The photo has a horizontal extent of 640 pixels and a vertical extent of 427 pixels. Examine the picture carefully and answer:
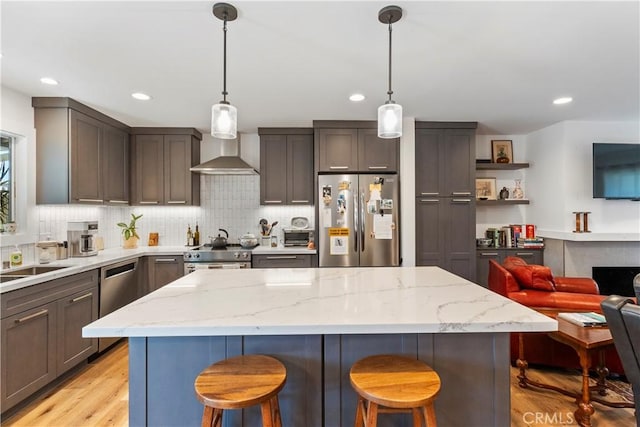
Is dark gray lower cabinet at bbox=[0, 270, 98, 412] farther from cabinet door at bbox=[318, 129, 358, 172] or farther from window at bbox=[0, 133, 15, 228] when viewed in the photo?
cabinet door at bbox=[318, 129, 358, 172]

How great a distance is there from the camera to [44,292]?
7.27ft

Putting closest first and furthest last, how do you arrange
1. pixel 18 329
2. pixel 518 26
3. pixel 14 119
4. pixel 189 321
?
1. pixel 189 321
2. pixel 518 26
3. pixel 18 329
4. pixel 14 119

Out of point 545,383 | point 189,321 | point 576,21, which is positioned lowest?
point 545,383

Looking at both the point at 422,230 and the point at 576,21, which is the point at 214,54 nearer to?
the point at 576,21

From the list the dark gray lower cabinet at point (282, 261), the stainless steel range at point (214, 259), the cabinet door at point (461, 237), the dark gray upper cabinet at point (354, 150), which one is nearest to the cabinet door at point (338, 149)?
the dark gray upper cabinet at point (354, 150)

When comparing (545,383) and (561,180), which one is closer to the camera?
(545,383)

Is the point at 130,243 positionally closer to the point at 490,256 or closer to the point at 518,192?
the point at 490,256

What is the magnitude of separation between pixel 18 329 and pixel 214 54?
228cm

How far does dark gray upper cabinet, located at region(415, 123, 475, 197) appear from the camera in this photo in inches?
147

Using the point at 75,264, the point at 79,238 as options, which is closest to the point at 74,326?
the point at 75,264

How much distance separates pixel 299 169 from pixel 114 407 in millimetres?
2905

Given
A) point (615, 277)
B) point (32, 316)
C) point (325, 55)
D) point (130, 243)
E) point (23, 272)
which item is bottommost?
point (615, 277)

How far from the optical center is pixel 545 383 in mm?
2369

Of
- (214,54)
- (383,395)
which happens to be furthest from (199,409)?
(214,54)
